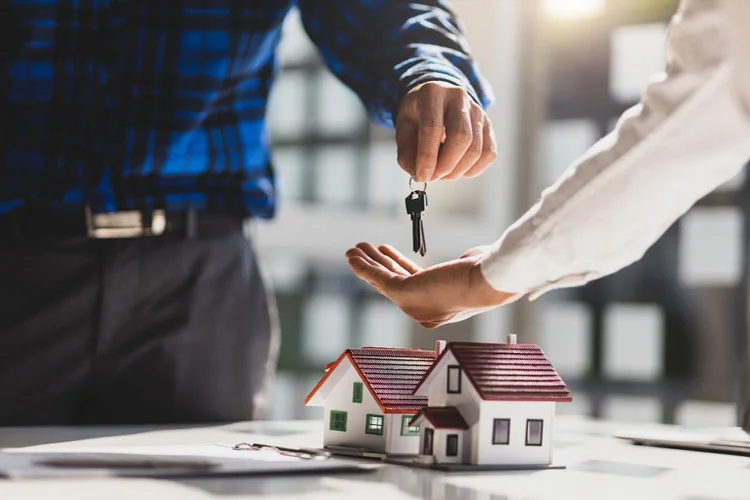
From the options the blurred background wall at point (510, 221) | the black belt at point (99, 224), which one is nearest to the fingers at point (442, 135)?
the black belt at point (99, 224)

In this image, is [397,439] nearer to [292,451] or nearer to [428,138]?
[292,451]

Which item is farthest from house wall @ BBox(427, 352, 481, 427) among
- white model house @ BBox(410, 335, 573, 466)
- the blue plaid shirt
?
the blue plaid shirt

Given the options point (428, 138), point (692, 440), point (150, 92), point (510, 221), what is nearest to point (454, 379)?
point (428, 138)

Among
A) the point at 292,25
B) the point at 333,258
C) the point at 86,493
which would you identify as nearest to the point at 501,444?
the point at 86,493

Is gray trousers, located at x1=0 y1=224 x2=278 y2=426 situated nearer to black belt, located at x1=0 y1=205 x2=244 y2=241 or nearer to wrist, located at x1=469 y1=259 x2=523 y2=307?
black belt, located at x1=0 y1=205 x2=244 y2=241

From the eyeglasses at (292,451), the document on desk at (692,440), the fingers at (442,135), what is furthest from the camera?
the document on desk at (692,440)

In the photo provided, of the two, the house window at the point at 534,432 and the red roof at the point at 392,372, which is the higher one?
the red roof at the point at 392,372

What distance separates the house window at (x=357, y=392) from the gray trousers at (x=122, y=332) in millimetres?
509

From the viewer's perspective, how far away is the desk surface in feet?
2.38

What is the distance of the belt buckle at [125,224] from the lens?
141 centimetres

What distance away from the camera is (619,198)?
814 mm

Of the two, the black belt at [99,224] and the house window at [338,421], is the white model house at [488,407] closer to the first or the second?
the house window at [338,421]

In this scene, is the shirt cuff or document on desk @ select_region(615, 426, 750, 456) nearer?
the shirt cuff

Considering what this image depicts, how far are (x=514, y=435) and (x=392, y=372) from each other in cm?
15
